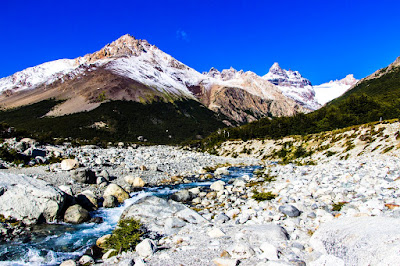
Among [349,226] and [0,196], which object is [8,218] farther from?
[349,226]

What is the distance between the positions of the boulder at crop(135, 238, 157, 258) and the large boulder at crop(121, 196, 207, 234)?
213 centimetres

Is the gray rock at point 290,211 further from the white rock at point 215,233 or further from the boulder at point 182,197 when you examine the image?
the boulder at point 182,197

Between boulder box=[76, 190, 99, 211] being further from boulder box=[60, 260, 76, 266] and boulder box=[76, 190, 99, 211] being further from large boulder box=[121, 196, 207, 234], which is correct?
boulder box=[60, 260, 76, 266]

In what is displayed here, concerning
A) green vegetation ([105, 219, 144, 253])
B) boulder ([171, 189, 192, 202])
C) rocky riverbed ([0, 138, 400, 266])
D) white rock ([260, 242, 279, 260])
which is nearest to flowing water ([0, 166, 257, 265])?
rocky riverbed ([0, 138, 400, 266])

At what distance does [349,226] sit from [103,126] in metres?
187

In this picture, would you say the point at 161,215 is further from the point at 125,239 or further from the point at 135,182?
the point at 135,182

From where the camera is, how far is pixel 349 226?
6.36 meters

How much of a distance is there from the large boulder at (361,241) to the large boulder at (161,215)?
5942mm

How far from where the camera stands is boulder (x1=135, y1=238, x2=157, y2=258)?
309 inches

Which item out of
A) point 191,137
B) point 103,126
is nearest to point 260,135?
point 191,137

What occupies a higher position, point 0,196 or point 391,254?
point 0,196

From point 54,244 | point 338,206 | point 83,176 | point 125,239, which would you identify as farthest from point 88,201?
point 338,206

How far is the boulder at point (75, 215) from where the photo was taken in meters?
12.4

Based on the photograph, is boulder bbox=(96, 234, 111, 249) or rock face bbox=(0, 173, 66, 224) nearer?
boulder bbox=(96, 234, 111, 249)
